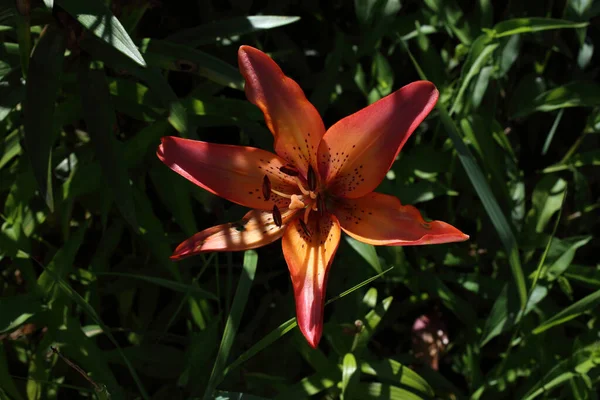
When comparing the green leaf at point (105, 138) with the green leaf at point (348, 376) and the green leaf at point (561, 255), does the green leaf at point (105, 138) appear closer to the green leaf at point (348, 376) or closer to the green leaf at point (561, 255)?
the green leaf at point (348, 376)

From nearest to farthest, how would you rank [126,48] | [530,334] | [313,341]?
[313,341] < [126,48] < [530,334]

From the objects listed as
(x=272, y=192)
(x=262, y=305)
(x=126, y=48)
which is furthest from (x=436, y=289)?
(x=126, y=48)

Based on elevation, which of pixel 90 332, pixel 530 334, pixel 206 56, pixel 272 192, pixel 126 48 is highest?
pixel 126 48

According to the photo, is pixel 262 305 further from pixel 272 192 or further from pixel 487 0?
pixel 487 0

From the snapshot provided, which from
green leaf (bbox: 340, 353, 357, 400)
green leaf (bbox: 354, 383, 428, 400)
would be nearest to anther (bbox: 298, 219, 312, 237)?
green leaf (bbox: 340, 353, 357, 400)

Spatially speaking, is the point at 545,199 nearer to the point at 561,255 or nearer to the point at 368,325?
the point at 561,255

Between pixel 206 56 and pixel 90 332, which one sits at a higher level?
pixel 206 56

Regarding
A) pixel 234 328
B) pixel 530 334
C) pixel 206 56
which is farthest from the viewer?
pixel 530 334
